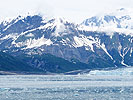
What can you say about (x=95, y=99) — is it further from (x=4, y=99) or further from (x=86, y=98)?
(x=4, y=99)

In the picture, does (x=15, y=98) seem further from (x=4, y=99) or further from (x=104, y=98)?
(x=104, y=98)

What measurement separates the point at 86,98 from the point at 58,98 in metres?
7.29

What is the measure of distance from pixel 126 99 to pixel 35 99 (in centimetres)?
2297

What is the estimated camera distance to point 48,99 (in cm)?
12319

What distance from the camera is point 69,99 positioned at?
4838 inches

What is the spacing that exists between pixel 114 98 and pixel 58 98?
1453 cm

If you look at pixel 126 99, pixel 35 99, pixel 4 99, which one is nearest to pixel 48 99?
pixel 35 99

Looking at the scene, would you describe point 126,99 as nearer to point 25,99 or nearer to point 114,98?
point 114,98

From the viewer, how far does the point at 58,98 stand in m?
126

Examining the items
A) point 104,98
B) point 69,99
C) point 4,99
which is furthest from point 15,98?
point 104,98

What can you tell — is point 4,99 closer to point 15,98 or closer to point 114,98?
point 15,98

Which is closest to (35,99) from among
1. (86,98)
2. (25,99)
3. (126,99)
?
(25,99)

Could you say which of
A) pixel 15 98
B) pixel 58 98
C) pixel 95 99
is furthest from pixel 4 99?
pixel 95 99

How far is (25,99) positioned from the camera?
122188 millimetres
